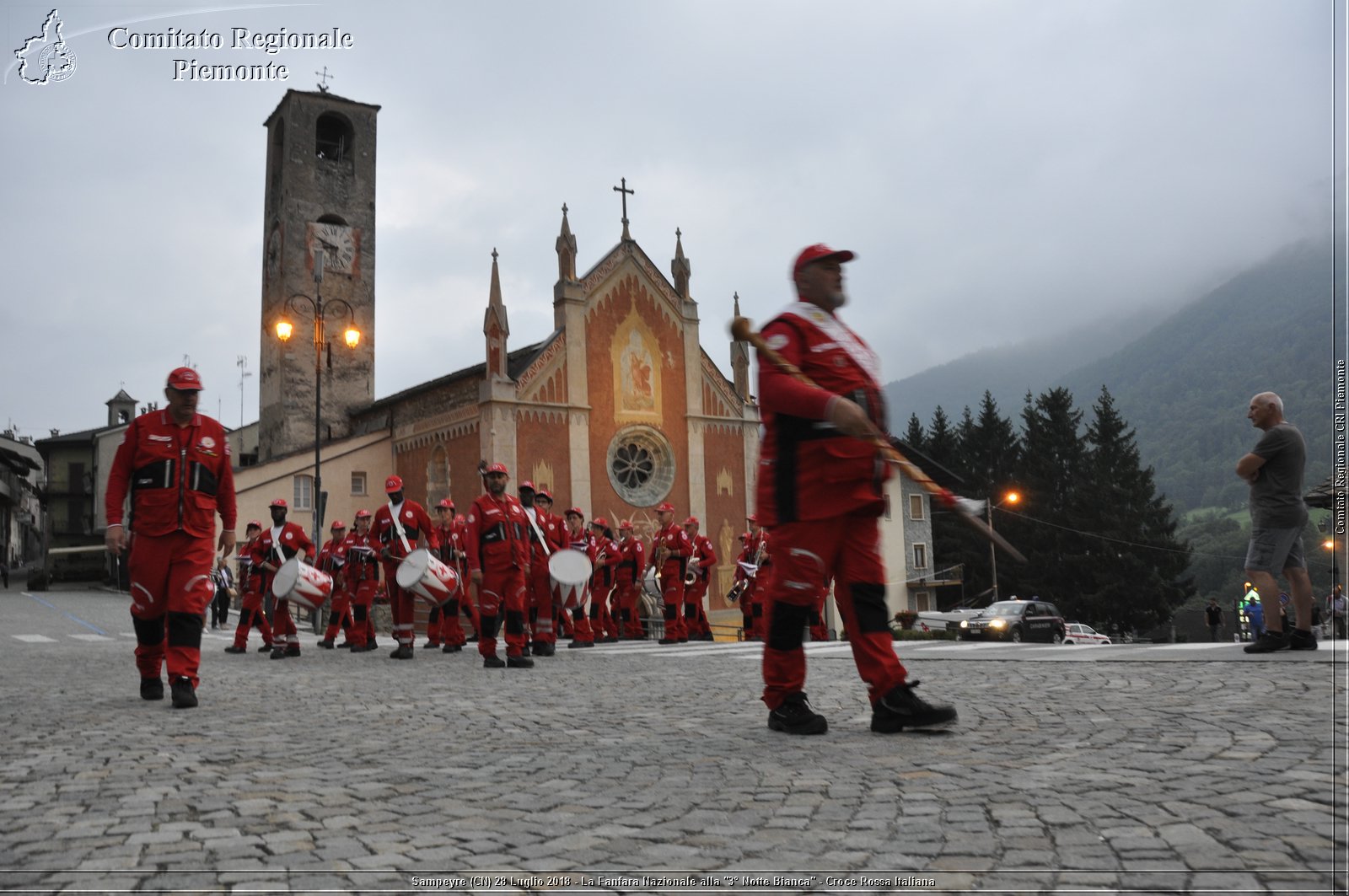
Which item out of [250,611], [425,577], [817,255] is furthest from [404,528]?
[817,255]

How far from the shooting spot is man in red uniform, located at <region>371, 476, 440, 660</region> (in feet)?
44.1

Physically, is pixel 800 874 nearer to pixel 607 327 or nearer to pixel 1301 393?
pixel 1301 393

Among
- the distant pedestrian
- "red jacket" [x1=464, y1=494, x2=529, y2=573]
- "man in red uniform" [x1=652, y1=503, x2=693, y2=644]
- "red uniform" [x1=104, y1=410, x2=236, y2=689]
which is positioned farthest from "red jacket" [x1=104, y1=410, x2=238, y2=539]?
the distant pedestrian

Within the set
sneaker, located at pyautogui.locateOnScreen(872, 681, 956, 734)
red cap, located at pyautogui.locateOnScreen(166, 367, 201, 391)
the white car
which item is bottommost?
the white car

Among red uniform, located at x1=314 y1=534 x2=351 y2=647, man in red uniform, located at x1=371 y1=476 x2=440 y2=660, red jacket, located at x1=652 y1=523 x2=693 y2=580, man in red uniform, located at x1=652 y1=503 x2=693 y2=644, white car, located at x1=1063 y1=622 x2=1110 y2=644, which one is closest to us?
man in red uniform, located at x1=371 y1=476 x2=440 y2=660

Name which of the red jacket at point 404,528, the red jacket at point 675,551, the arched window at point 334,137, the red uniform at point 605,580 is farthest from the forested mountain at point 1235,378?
the arched window at point 334,137

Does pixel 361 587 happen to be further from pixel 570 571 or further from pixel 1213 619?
pixel 1213 619

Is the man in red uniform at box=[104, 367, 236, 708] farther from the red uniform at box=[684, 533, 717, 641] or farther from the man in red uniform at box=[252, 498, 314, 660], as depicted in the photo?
the red uniform at box=[684, 533, 717, 641]

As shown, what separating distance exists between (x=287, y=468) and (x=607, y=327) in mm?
13141

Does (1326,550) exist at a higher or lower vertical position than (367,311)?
lower

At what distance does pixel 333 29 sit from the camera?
8.63m

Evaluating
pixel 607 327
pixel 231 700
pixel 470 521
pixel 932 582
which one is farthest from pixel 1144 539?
pixel 231 700

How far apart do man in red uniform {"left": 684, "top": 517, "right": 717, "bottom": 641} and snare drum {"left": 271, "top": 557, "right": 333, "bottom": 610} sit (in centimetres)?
640

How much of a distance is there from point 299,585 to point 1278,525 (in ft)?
34.7
